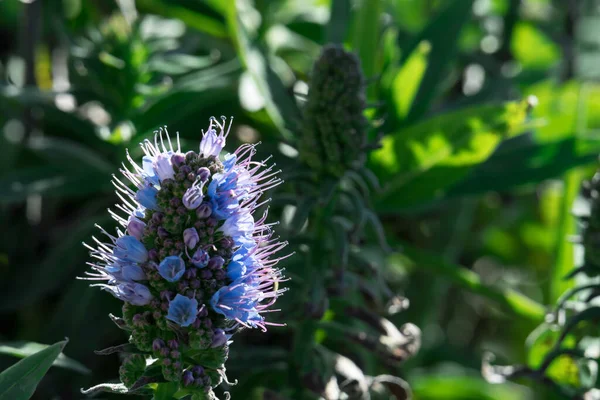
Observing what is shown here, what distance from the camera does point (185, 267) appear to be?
3.60 ft

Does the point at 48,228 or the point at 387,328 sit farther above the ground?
the point at 48,228

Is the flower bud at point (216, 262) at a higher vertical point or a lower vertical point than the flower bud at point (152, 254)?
lower

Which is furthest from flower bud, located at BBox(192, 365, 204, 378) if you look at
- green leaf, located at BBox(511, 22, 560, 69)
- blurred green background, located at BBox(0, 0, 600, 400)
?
green leaf, located at BBox(511, 22, 560, 69)

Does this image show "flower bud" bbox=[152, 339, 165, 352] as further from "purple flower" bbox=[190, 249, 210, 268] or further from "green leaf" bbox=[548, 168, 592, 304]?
"green leaf" bbox=[548, 168, 592, 304]

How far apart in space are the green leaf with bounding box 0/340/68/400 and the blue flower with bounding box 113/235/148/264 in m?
0.19

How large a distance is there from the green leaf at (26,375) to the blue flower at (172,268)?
0.24 m

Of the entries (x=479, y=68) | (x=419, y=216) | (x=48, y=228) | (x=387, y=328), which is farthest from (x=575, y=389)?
(x=48, y=228)

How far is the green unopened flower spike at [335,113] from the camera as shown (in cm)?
154

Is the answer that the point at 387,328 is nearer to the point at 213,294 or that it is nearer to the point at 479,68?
the point at 213,294

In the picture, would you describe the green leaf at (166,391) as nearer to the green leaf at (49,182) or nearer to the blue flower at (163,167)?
the blue flower at (163,167)

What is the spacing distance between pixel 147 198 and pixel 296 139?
63cm

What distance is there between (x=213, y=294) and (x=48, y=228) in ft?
4.68

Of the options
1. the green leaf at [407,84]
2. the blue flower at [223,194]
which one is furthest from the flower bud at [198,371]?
the green leaf at [407,84]

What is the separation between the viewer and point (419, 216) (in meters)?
2.64
